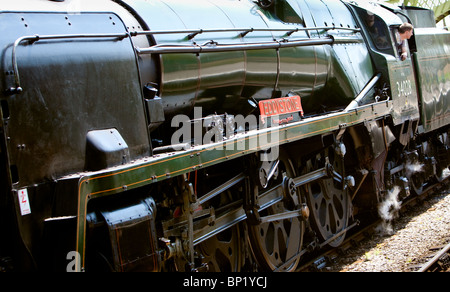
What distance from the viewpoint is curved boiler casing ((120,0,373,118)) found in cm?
488

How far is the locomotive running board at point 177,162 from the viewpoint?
3561mm

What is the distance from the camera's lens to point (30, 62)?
11.9ft

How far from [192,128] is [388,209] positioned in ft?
15.5

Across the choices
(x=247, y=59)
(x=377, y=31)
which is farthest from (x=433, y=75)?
(x=247, y=59)

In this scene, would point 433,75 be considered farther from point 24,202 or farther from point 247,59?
point 24,202

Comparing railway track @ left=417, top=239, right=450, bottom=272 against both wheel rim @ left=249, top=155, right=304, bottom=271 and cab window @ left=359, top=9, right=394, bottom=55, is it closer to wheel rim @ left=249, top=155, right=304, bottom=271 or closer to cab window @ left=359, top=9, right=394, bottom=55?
wheel rim @ left=249, top=155, right=304, bottom=271

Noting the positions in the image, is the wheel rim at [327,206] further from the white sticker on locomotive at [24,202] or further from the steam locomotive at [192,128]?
the white sticker on locomotive at [24,202]

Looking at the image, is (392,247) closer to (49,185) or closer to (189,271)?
(189,271)

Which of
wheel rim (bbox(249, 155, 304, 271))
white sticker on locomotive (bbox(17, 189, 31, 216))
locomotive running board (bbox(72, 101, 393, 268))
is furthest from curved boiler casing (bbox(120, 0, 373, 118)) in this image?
white sticker on locomotive (bbox(17, 189, 31, 216))

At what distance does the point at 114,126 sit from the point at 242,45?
1891mm

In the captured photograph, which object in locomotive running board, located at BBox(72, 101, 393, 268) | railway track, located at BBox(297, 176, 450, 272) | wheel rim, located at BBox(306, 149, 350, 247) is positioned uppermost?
locomotive running board, located at BBox(72, 101, 393, 268)

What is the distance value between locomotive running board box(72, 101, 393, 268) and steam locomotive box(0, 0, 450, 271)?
0.01 metres

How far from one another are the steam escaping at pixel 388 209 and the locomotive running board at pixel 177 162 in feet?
8.27
